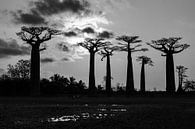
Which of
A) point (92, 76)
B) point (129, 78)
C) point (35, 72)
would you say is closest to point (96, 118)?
point (35, 72)

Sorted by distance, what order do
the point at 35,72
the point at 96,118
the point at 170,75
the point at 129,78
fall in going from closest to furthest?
the point at 96,118 → the point at 35,72 → the point at 170,75 → the point at 129,78

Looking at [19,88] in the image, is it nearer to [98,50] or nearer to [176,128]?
[98,50]

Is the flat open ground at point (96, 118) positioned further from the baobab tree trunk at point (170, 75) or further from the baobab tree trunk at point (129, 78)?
the baobab tree trunk at point (129, 78)

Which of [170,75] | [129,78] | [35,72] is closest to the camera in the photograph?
[35,72]

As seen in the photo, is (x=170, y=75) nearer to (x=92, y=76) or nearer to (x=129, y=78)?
(x=129, y=78)

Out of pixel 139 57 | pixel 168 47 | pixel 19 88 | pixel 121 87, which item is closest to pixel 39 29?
pixel 19 88

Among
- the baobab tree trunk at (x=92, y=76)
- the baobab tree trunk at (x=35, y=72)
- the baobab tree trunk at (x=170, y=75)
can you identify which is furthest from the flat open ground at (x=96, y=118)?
the baobab tree trunk at (x=92, y=76)

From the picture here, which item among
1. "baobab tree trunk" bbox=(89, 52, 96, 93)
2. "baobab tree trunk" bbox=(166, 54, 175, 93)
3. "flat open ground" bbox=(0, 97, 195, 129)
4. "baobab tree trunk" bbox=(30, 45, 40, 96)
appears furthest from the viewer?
"baobab tree trunk" bbox=(89, 52, 96, 93)

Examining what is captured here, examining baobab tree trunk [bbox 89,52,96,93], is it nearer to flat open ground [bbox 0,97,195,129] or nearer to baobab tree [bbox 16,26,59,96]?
baobab tree [bbox 16,26,59,96]

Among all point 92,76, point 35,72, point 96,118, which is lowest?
point 96,118

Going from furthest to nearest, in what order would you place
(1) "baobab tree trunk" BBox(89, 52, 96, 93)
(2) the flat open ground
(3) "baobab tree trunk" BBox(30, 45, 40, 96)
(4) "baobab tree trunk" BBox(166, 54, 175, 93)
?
(1) "baobab tree trunk" BBox(89, 52, 96, 93), (4) "baobab tree trunk" BBox(166, 54, 175, 93), (3) "baobab tree trunk" BBox(30, 45, 40, 96), (2) the flat open ground

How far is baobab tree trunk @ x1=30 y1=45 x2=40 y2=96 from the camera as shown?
143 ft

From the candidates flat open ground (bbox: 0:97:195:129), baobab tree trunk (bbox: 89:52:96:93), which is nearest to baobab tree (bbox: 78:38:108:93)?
baobab tree trunk (bbox: 89:52:96:93)

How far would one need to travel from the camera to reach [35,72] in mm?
43875
